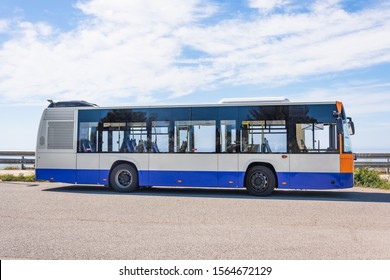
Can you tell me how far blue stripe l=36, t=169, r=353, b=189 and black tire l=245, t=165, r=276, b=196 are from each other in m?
0.20

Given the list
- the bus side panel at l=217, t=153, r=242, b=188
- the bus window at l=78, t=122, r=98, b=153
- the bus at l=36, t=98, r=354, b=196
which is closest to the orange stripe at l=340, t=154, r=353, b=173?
the bus at l=36, t=98, r=354, b=196

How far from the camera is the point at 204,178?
13.1 metres

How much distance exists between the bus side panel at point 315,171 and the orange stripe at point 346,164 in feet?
0.37

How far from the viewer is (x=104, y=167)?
1392 centimetres

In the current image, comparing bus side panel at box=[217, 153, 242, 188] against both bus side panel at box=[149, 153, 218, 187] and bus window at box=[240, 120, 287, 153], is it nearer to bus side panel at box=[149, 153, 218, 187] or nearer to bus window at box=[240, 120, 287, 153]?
bus side panel at box=[149, 153, 218, 187]

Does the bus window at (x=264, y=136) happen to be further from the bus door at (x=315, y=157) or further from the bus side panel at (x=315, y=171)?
the bus side panel at (x=315, y=171)

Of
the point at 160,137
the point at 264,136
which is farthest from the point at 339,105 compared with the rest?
the point at 160,137

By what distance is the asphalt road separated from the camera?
5820 mm

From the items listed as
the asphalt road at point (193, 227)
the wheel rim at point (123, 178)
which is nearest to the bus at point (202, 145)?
the wheel rim at point (123, 178)

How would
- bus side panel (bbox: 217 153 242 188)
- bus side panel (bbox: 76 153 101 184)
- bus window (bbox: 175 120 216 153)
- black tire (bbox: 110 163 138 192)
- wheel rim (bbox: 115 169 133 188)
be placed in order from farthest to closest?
bus side panel (bbox: 76 153 101 184) → wheel rim (bbox: 115 169 133 188) → black tire (bbox: 110 163 138 192) → bus window (bbox: 175 120 216 153) → bus side panel (bbox: 217 153 242 188)

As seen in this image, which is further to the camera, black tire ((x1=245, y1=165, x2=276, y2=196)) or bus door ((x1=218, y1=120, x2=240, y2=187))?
bus door ((x1=218, y1=120, x2=240, y2=187))

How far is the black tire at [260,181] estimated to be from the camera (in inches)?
498
